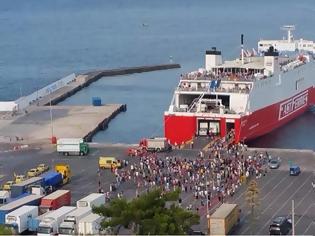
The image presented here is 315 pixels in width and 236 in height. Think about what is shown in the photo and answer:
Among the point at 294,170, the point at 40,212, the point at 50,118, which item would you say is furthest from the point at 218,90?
the point at 40,212

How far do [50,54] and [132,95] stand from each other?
137 ft

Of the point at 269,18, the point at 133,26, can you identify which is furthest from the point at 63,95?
the point at 269,18

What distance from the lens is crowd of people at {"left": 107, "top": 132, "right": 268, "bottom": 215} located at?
3688cm

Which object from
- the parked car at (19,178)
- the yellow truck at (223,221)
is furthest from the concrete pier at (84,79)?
the yellow truck at (223,221)

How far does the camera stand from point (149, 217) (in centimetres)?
2569

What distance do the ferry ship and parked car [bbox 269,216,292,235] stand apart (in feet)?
61.0

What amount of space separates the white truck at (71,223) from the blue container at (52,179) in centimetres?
648

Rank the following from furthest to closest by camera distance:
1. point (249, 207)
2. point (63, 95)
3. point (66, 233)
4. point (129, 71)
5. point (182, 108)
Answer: point (129, 71) → point (63, 95) → point (182, 108) → point (249, 207) → point (66, 233)

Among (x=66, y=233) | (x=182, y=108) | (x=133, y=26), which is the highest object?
(x=133, y=26)

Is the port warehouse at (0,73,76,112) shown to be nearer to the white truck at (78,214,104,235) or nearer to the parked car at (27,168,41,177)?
the parked car at (27,168,41,177)

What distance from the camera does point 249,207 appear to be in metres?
34.2

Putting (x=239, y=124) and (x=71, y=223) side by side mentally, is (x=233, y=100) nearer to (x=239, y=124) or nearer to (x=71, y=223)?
(x=239, y=124)

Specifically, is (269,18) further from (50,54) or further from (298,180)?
(298,180)

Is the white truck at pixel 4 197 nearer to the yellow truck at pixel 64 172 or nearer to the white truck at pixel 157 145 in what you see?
the yellow truck at pixel 64 172
